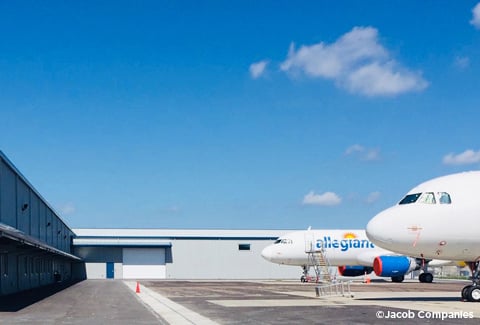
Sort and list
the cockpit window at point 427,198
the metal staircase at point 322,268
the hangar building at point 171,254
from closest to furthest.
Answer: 1. the cockpit window at point 427,198
2. the metal staircase at point 322,268
3. the hangar building at point 171,254

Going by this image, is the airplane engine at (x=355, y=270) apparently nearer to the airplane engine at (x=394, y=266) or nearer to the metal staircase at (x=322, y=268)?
the metal staircase at (x=322, y=268)

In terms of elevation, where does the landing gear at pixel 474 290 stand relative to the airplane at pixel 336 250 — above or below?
below

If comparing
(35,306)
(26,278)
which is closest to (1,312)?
(35,306)

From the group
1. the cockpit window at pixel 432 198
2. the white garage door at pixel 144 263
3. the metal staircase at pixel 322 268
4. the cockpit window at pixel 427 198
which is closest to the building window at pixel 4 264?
the metal staircase at pixel 322 268

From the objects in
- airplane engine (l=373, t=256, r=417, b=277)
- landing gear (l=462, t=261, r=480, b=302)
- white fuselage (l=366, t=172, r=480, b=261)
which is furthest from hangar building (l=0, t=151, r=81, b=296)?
airplane engine (l=373, t=256, r=417, b=277)

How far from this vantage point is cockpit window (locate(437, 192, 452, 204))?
25.8 m

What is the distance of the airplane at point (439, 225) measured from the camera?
25.5m

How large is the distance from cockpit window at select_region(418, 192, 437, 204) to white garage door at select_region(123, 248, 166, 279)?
2658 inches

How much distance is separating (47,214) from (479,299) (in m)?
43.0

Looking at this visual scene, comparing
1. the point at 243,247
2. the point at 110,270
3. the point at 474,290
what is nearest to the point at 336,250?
the point at 474,290

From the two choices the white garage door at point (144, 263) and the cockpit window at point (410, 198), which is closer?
the cockpit window at point (410, 198)

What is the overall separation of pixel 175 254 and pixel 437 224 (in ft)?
220

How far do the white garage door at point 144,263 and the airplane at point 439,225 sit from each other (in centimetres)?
6689

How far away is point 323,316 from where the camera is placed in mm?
20797
